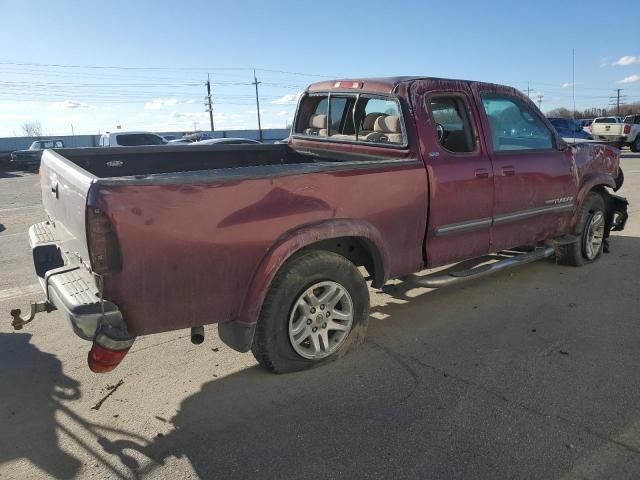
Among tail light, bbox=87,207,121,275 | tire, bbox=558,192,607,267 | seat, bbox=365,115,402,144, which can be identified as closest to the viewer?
tail light, bbox=87,207,121,275

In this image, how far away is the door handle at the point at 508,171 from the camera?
4.58 metres

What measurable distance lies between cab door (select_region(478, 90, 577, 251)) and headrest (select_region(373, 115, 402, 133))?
0.91m

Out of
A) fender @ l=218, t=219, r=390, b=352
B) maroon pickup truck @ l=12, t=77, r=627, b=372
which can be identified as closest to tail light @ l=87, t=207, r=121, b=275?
maroon pickup truck @ l=12, t=77, r=627, b=372

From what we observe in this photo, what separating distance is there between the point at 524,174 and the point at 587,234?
5.51 ft

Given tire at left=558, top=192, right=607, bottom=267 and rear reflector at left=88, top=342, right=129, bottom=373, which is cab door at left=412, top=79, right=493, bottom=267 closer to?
tire at left=558, top=192, right=607, bottom=267

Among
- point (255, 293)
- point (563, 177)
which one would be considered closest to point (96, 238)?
point (255, 293)

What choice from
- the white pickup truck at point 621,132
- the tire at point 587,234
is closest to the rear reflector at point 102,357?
the tire at point 587,234

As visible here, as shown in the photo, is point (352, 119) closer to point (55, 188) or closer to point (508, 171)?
point (508, 171)

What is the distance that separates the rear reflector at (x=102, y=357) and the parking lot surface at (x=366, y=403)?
0.42 m

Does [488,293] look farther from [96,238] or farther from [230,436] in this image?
[96,238]

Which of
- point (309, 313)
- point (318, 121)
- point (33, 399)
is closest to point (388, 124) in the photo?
point (318, 121)

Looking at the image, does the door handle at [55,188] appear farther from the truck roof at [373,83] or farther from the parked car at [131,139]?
the parked car at [131,139]

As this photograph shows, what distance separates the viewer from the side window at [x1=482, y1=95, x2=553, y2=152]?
15.4 ft

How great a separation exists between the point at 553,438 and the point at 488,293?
8.20 ft
